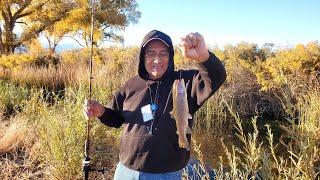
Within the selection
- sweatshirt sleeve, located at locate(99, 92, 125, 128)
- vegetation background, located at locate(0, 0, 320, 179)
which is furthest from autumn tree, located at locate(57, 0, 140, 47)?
sweatshirt sleeve, located at locate(99, 92, 125, 128)

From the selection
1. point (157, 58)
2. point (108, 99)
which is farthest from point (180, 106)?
point (108, 99)

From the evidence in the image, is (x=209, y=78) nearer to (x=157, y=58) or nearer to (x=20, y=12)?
(x=157, y=58)

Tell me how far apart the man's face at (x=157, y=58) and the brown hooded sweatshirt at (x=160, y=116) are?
0.03 metres

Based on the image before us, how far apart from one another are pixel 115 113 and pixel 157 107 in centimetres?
51

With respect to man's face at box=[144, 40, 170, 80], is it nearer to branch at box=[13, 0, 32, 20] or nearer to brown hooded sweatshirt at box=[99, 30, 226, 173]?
brown hooded sweatshirt at box=[99, 30, 226, 173]

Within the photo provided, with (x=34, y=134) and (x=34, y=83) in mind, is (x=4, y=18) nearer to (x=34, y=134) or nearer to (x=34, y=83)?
(x=34, y=83)

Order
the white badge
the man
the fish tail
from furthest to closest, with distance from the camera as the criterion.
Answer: the white badge → the man → the fish tail

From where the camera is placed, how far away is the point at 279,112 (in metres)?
12.1

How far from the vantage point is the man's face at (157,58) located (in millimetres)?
3096

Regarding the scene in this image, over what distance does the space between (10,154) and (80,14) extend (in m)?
18.9

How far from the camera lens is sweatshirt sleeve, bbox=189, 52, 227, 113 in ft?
9.01

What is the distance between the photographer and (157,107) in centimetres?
301

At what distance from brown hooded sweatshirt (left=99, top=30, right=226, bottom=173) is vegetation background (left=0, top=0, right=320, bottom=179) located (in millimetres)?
189

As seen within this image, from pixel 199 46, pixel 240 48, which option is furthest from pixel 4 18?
pixel 199 46
